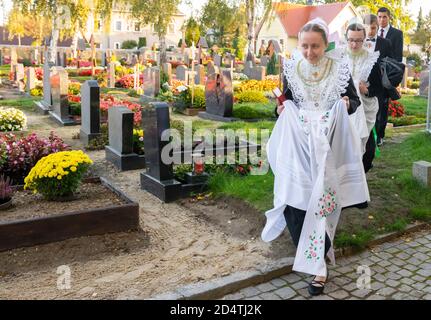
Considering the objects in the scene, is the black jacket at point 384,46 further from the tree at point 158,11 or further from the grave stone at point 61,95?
the tree at point 158,11

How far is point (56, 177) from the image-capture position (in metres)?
5.42

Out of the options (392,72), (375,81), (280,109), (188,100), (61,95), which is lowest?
(188,100)

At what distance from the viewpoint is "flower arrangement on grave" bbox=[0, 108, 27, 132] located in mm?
10688

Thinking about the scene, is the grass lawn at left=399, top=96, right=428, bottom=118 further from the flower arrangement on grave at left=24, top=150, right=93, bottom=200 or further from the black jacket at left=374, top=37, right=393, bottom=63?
the flower arrangement on grave at left=24, top=150, right=93, bottom=200

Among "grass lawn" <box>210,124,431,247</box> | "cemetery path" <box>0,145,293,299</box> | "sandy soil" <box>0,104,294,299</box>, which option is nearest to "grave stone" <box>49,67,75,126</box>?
"grass lawn" <box>210,124,431,247</box>

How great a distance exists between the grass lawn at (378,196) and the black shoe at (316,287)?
2.82ft

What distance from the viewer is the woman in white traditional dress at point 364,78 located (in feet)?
18.3

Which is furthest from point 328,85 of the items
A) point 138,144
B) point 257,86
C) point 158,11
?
point 158,11

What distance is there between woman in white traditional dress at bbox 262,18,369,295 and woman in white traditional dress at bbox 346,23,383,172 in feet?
4.55

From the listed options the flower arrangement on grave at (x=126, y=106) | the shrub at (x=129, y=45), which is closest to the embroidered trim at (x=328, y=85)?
the flower arrangement on grave at (x=126, y=106)

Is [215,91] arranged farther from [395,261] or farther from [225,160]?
[395,261]

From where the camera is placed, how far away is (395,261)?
445cm

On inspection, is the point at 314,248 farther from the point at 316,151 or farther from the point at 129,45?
the point at 129,45

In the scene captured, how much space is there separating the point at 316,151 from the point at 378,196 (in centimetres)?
237
